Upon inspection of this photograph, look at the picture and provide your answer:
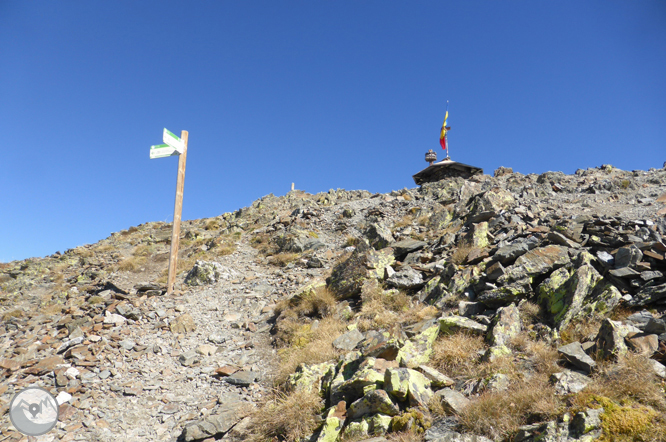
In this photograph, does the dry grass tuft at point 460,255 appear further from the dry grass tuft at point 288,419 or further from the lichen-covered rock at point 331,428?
the lichen-covered rock at point 331,428

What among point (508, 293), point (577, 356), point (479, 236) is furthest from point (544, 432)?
point (479, 236)

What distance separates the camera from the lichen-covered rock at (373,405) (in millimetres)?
4785

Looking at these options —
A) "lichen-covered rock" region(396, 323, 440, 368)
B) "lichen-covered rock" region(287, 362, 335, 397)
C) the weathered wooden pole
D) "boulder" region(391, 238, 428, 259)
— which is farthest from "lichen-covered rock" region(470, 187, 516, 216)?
the weathered wooden pole

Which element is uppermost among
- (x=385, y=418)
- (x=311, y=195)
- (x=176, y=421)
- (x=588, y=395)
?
(x=311, y=195)

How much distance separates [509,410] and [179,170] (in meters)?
11.9

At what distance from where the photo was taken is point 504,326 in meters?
6.08

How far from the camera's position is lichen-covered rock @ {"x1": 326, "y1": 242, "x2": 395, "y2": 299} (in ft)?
32.4

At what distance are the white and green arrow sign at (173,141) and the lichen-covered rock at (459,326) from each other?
10.3m

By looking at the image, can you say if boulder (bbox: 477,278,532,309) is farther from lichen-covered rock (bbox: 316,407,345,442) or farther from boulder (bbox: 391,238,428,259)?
boulder (bbox: 391,238,428,259)

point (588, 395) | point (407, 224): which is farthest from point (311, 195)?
point (588, 395)

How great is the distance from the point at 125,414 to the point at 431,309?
21.5 feet

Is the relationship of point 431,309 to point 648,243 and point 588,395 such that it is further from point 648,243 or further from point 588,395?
point 648,243

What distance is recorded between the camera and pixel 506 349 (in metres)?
5.58

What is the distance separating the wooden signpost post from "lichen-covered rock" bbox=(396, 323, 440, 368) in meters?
8.41
